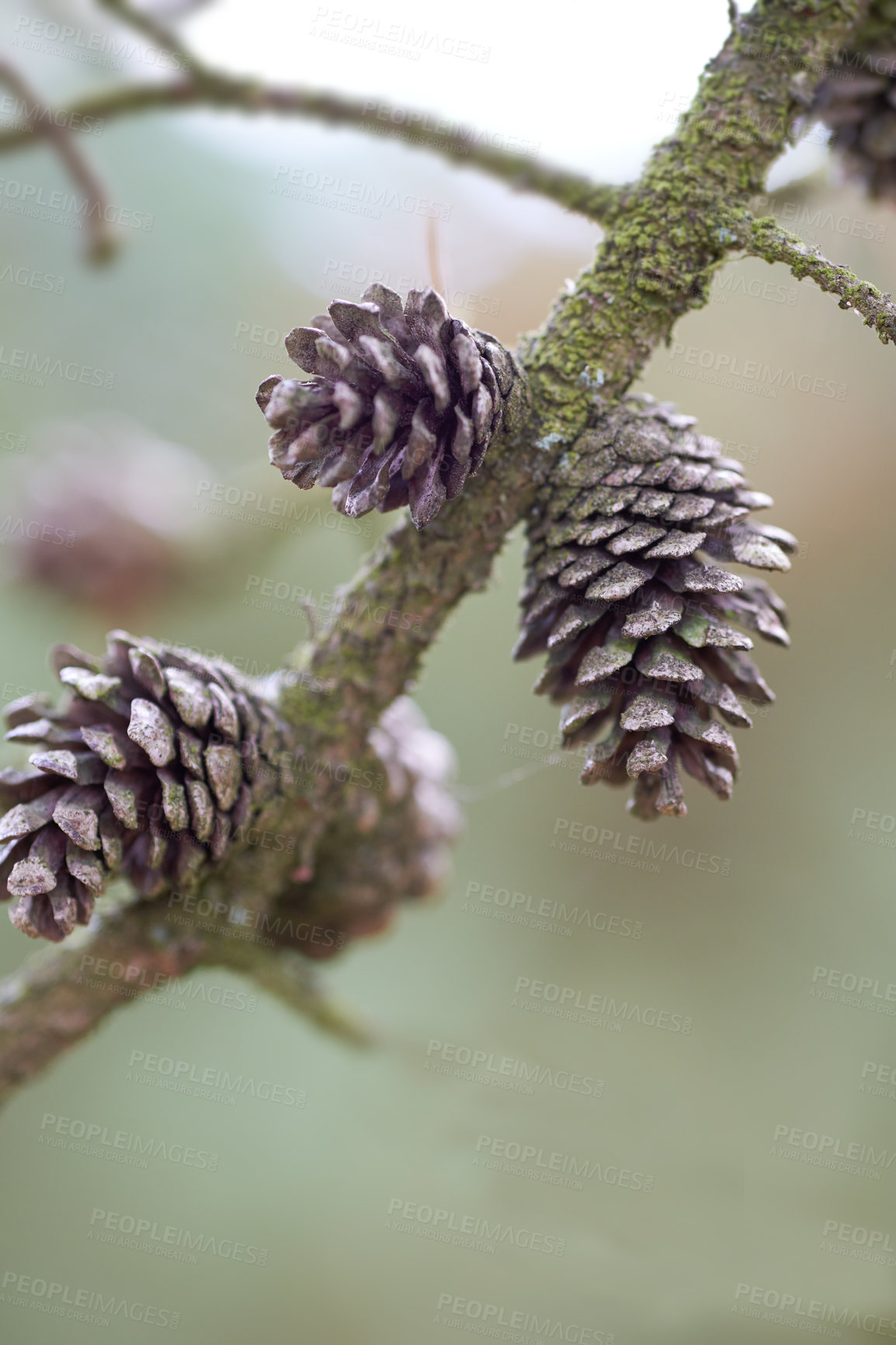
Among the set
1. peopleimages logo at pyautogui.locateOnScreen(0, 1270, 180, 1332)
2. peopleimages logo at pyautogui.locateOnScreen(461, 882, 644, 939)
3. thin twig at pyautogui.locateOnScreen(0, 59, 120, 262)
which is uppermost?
thin twig at pyautogui.locateOnScreen(0, 59, 120, 262)

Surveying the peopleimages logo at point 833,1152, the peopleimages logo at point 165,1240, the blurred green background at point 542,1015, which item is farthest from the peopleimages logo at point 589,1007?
the peopleimages logo at point 165,1240

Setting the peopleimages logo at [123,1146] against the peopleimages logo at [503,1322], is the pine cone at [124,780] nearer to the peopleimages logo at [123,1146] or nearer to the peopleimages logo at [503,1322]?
the peopleimages logo at [503,1322]

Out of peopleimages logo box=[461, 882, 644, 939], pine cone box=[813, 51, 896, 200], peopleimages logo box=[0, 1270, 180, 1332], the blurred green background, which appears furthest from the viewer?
peopleimages logo box=[461, 882, 644, 939]

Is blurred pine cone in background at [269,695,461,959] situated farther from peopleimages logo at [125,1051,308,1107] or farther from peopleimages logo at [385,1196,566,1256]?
peopleimages logo at [125,1051,308,1107]

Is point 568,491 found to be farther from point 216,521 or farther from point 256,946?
point 216,521

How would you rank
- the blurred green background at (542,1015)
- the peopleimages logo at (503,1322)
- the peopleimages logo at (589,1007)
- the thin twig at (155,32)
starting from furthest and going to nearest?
the peopleimages logo at (589,1007)
the blurred green background at (542,1015)
the peopleimages logo at (503,1322)
the thin twig at (155,32)

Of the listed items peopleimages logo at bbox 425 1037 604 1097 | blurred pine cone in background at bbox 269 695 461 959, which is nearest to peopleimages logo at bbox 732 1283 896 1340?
peopleimages logo at bbox 425 1037 604 1097
